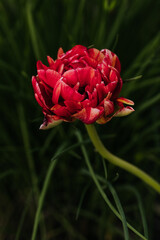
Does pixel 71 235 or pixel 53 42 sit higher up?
pixel 53 42

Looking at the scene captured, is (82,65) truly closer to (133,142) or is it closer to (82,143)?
(82,143)

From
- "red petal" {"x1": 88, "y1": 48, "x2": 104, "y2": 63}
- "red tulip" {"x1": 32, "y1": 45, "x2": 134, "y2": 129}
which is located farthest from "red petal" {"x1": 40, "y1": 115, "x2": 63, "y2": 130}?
"red petal" {"x1": 88, "y1": 48, "x2": 104, "y2": 63}

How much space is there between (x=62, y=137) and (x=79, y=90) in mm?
381

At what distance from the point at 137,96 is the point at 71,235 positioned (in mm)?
433

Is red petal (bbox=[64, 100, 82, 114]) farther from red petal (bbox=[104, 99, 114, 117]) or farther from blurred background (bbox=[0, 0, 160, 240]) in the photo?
blurred background (bbox=[0, 0, 160, 240])

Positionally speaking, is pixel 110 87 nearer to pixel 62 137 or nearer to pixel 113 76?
pixel 113 76

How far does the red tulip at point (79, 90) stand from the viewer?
47 centimetres

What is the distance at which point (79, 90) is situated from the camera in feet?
1.65

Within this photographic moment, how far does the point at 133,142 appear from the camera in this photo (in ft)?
2.83

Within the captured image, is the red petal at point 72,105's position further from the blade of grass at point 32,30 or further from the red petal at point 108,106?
the blade of grass at point 32,30

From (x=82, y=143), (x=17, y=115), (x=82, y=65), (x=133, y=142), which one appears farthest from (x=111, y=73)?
(x=17, y=115)

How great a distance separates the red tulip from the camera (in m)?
0.47

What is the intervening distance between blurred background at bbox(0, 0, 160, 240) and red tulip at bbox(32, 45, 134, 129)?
1.09 ft

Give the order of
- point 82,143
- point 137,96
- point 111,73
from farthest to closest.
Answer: point 137,96 → point 82,143 → point 111,73
